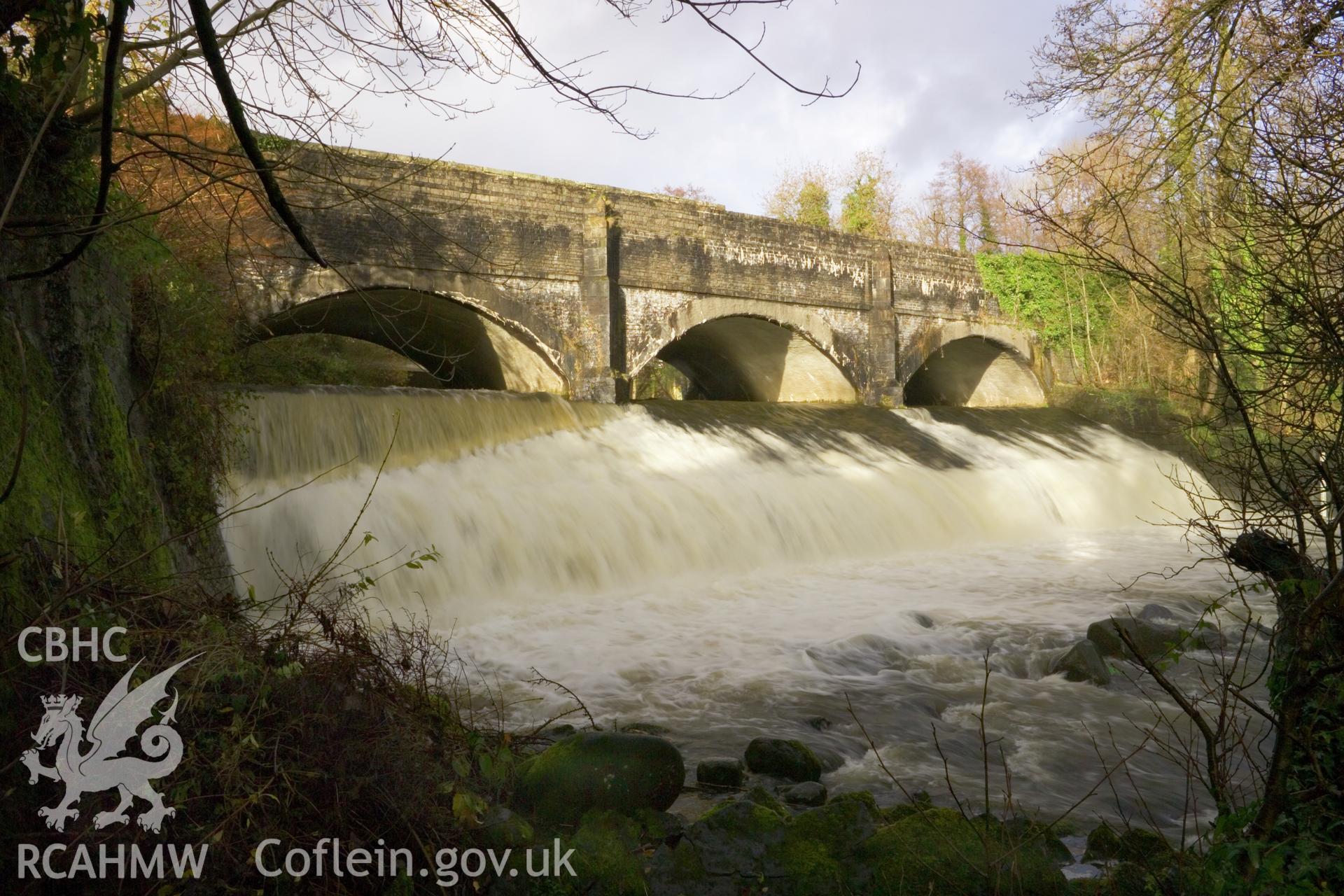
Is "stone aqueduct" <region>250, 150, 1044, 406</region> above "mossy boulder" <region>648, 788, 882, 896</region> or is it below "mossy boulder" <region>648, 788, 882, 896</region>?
above

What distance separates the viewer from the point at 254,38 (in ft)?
12.1

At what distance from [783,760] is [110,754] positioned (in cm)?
270

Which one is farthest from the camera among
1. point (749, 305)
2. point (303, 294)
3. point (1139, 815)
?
point (749, 305)

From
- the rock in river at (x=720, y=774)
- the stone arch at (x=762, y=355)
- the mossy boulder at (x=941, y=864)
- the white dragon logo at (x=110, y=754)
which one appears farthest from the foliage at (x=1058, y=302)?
the white dragon logo at (x=110, y=754)

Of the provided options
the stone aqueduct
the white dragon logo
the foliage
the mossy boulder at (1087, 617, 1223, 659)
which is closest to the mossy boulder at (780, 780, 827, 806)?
the white dragon logo

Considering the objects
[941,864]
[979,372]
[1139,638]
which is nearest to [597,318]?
[1139,638]

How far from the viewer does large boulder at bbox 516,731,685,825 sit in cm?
330

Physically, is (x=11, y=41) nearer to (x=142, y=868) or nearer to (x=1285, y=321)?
(x=142, y=868)

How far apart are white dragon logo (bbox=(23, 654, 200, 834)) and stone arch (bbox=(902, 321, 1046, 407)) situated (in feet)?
56.5

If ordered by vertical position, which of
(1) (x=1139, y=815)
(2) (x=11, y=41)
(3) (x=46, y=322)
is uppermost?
(2) (x=11, y=41)

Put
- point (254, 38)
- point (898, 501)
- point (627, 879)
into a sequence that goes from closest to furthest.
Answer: point (627, 879), point (254, 38), point (898, 501)

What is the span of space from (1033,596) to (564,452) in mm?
4867

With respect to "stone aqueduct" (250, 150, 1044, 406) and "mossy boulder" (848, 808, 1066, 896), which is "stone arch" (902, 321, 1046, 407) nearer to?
"stone aqueduct" (250, 150, 1044, 406)

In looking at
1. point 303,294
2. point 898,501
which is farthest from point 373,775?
point 898,501
